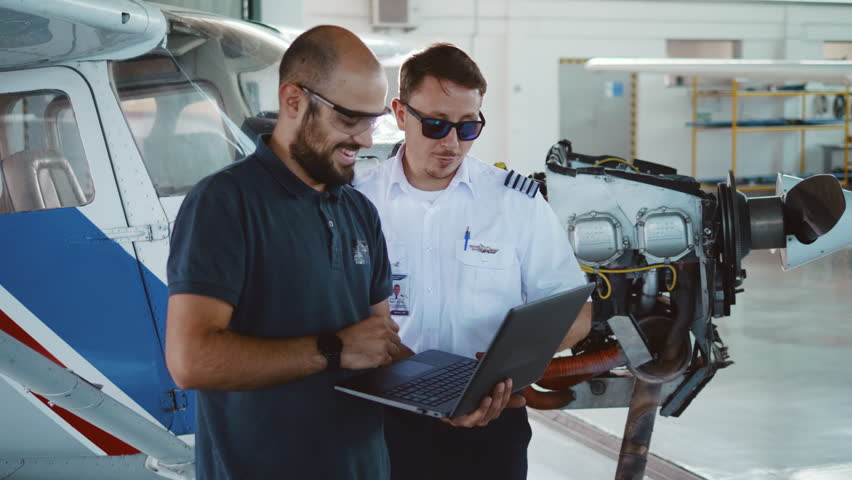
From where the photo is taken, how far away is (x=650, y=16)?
1608 centimetres

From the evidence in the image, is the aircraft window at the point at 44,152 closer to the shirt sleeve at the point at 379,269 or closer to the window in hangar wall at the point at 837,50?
the shirt sleeve at the point at 379,269

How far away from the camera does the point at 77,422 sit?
3.28 metres

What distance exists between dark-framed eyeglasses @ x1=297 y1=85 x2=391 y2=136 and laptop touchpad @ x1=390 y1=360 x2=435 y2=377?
59cm

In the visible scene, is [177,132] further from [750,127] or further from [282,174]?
[750,127]

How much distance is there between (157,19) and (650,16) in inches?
574

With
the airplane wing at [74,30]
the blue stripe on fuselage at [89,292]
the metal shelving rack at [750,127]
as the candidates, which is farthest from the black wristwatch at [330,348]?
the metal shelving rack at [750,127]

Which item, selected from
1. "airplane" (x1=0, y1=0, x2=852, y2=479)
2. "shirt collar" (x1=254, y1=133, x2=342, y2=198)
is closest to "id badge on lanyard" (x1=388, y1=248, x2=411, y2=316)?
"shirt collar" (x1=254, y1=133, x2=342, y2=198)

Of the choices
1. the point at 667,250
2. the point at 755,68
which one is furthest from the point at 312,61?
the point at 755,68

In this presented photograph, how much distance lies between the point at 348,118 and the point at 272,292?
15.1 inches

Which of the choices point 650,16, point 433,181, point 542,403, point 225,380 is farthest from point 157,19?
point 650,16

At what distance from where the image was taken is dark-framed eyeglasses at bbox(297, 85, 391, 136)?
64.0 inches

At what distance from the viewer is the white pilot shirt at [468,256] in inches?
87.2

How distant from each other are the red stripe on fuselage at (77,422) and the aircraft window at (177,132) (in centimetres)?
74

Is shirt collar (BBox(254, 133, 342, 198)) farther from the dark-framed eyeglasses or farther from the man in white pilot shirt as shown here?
the man in white pilot shirt
